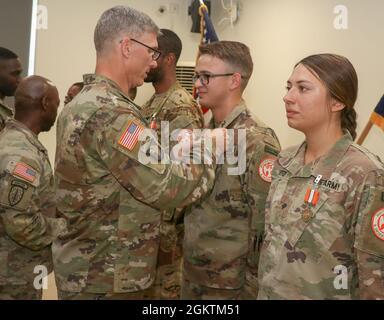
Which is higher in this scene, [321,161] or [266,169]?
[321,161]

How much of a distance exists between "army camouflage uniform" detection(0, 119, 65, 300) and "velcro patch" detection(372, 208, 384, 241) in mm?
1260

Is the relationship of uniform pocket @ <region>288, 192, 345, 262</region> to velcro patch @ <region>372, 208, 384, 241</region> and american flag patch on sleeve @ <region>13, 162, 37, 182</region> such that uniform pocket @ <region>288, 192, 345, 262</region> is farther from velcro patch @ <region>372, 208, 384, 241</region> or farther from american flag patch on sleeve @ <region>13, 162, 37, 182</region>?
american flag patch on sleeve @ <region>13, 162, 37, 182</region>

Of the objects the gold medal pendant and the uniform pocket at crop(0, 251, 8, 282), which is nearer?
the gold medal pendant

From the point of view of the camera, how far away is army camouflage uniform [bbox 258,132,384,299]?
136cm

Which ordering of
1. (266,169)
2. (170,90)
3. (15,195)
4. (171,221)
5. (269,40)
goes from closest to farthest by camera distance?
(266,169), (15,195), (171,221), (170,90), (269,40)

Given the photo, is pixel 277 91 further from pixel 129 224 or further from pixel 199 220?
pixel 129 224

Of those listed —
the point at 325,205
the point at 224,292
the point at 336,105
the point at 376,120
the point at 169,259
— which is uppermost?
the point at 336,105

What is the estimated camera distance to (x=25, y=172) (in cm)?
207

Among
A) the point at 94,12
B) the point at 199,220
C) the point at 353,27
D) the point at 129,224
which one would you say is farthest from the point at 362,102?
the point at 94,12

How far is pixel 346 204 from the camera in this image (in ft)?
4.61

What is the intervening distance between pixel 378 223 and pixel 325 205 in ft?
0.51

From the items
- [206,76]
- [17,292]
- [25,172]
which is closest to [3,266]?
[17,292]

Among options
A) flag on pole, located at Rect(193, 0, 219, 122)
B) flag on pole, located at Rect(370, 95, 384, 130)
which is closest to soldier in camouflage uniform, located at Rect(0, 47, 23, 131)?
flag on pole, located at Rect(193, 0, 219, 122)

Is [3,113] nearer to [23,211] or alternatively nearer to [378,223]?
[23,211]
